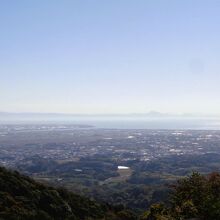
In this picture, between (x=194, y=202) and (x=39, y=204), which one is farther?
(x=39, y=204)

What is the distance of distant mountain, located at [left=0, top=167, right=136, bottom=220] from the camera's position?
37.4m

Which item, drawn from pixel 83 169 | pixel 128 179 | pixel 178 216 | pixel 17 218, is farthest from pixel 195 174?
pixel 83 169

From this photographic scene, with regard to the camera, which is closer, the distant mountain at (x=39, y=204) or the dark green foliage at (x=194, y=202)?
the dark green foliage at (x=194, y=202)

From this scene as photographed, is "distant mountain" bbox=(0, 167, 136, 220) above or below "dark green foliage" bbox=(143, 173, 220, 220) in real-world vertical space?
below

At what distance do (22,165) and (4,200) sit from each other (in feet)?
494

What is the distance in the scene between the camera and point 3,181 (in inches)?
1855

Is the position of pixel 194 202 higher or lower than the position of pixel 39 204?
higher

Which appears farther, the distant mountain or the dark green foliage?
the distant mountain

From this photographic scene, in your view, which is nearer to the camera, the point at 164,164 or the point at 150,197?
the point at 150,197

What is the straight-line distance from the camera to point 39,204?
143ft

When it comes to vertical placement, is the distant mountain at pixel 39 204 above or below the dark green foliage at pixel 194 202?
below

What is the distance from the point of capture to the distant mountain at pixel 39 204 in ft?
123

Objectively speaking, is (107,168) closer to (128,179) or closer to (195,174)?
(128,179)

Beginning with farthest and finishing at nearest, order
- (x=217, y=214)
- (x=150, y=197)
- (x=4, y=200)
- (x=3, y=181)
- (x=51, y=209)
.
Result: 1. (x=150, y=197)
2. (x=3, y=181)
3. (x=51, y=209)
4. (x=4, y=200)
5. (x=217, y=214)
